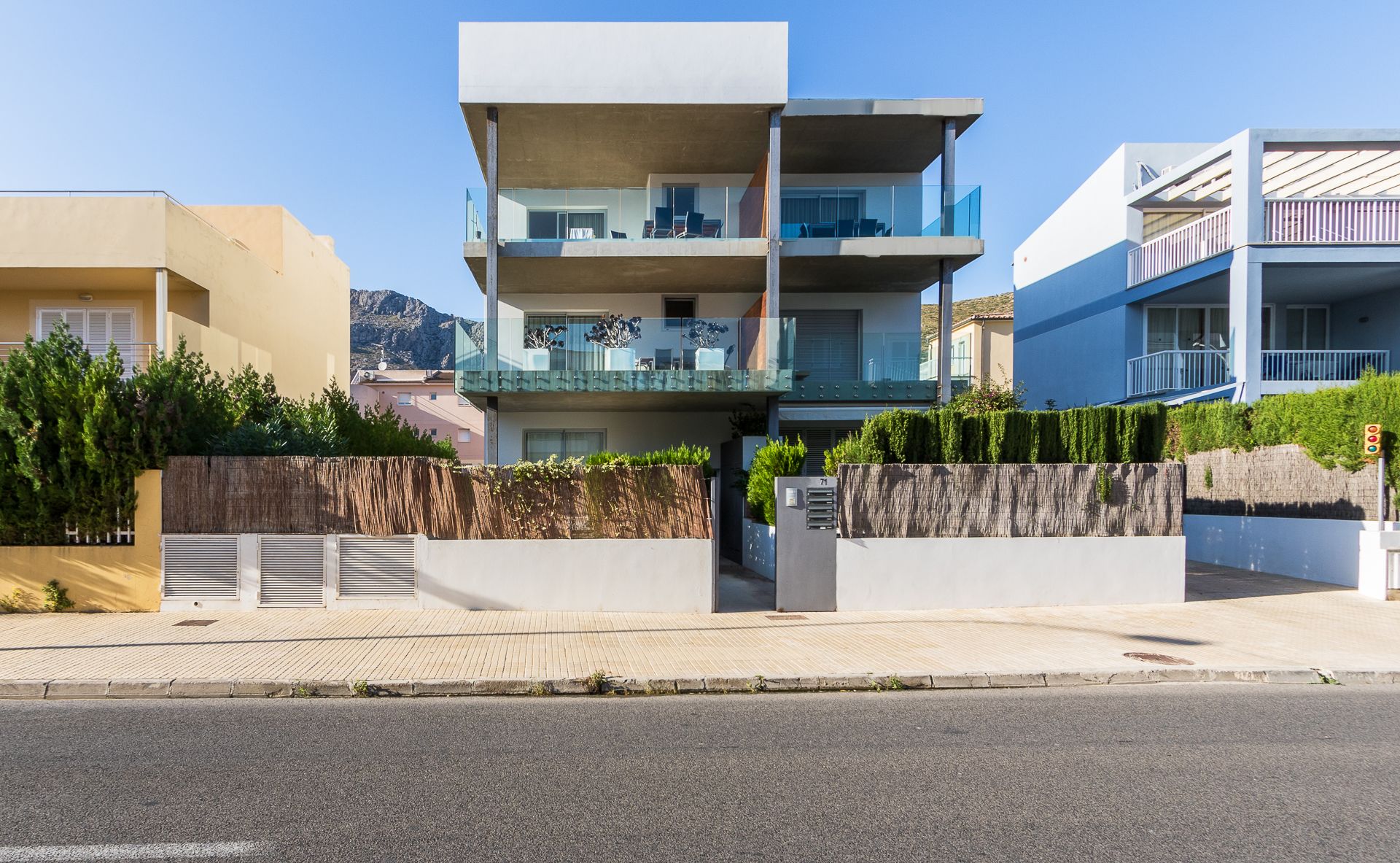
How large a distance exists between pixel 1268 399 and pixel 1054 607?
8169mm

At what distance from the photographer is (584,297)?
20172 millimetres

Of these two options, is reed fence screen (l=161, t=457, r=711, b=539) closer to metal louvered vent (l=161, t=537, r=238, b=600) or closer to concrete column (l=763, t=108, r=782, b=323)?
metal louvered vent (l=161, t=537, r=238, b=600)

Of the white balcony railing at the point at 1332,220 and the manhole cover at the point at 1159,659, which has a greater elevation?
the white balcony railing at the point at 1332,220

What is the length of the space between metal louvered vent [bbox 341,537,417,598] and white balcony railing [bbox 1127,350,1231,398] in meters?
18.4

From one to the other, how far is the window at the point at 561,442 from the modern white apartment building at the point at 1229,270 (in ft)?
47.9

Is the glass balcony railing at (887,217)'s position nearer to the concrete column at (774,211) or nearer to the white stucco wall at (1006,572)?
the concrete column at (774,211)

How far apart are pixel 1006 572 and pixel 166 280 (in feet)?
56.5

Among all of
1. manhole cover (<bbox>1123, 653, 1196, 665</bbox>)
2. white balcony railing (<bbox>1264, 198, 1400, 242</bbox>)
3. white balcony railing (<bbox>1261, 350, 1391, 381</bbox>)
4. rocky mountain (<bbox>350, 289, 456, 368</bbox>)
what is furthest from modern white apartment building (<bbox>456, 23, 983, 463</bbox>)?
rocky mountain (<bbox>350, 289, 456, 368</bbox>)

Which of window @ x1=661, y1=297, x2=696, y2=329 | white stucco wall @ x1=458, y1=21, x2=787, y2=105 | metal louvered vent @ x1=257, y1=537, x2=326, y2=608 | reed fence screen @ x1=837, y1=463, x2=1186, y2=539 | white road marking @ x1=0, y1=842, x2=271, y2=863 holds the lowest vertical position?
white road marking @ x1=0, y1=842, x2=271, y2=863

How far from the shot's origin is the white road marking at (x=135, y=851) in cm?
392

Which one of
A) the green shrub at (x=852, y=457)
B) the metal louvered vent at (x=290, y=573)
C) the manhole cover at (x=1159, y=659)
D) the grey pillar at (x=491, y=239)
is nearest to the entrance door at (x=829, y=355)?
the green shrub at (x=852, y=457)

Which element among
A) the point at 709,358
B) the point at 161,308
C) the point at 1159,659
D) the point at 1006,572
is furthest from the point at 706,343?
the point at 161,308

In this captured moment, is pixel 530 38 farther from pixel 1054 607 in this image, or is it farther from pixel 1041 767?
pixel 1041 767

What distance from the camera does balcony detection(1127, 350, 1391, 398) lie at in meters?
20.0
